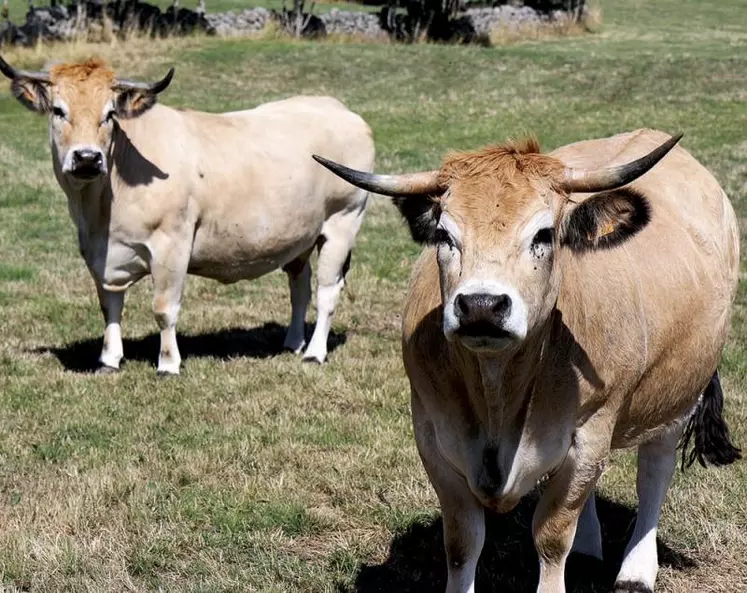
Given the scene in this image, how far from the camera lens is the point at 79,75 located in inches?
343

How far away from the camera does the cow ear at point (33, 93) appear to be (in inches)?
344

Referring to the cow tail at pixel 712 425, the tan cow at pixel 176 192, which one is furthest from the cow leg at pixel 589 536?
the tan cow at pixel 176 192

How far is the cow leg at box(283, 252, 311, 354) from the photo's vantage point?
391 inches

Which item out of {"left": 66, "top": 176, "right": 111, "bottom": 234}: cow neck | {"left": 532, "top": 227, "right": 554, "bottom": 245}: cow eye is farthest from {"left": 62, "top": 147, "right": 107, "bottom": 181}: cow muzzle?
{"left": 532, "top": 227, "right": 554, "bottom": 245}: cow eye

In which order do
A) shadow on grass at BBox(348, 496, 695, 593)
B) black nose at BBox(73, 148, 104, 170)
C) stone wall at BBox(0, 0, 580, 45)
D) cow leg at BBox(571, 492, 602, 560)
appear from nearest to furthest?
shadow on grass at BBox(348, 496, 695, 593)
cow leg at BBox(571, 492, 602, 560)
black nose at BBox(73, 148, 104, 170)
stone wall at BBox(0, 0, 580, 45)

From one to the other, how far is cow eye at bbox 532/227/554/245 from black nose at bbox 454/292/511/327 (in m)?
0.38

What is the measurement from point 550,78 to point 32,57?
14044 mm

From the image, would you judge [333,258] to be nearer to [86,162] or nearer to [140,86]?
[140,86]

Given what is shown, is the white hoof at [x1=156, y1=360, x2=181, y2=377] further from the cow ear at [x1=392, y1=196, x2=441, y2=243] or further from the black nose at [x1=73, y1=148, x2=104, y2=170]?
the cow ear at [x1=392, y1=196, x2=441, y2=243]

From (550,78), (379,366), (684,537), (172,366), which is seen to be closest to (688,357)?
(684,537)

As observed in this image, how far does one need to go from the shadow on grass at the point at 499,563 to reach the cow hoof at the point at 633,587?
159 mm

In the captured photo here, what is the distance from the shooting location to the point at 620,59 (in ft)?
109

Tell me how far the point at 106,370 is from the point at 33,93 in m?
2.22

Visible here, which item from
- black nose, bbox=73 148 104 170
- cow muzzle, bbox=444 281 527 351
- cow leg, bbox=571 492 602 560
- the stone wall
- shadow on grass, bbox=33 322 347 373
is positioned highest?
cow muzzle, bbox=444 281 527 351
